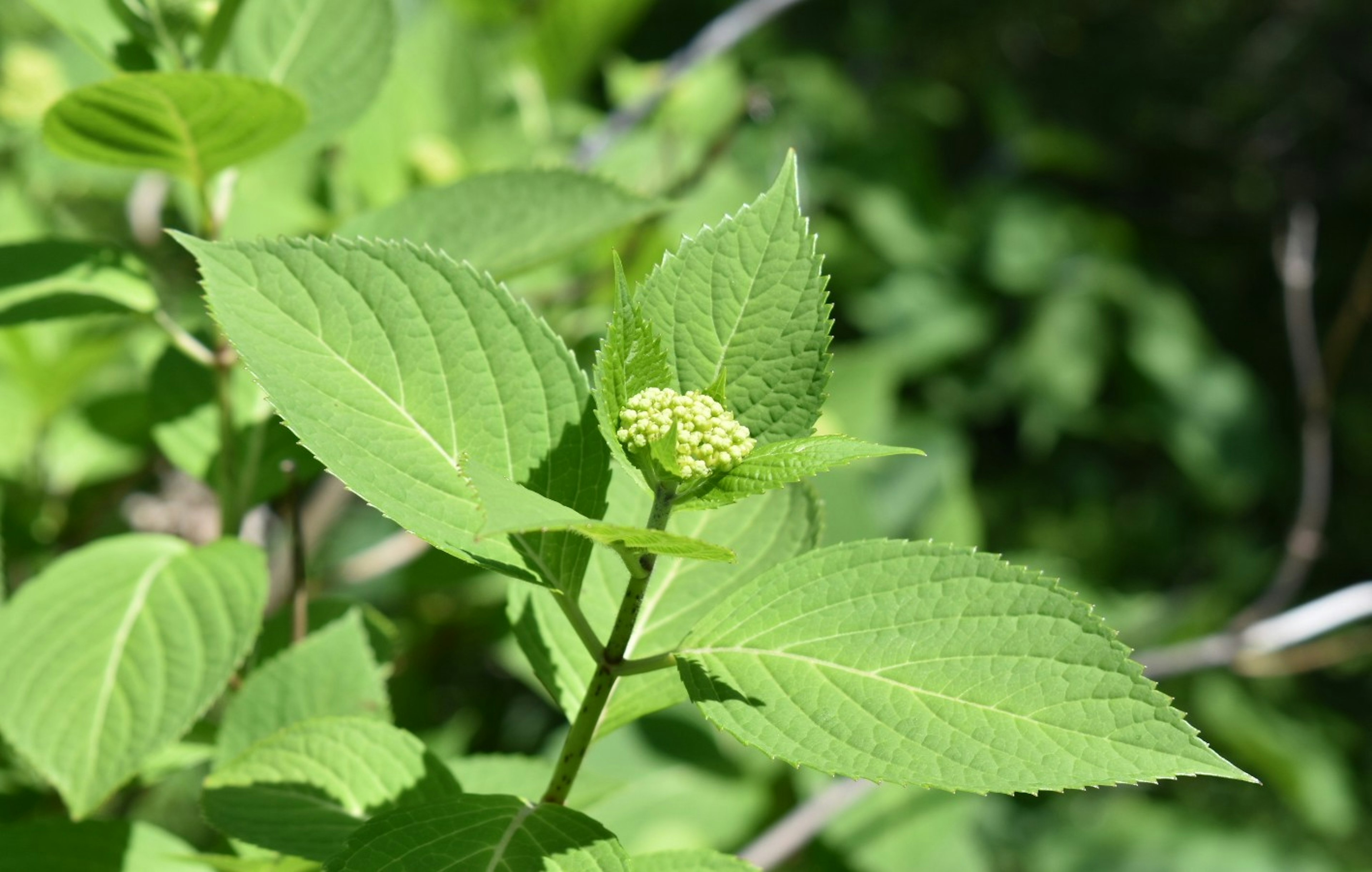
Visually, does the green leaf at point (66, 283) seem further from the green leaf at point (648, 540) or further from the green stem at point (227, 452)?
the green leaf at point (648, 540)

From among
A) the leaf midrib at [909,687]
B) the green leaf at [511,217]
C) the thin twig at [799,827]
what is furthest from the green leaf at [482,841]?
the thin twig at [799,827]

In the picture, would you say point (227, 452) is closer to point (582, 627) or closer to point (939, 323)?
point (582, 627)

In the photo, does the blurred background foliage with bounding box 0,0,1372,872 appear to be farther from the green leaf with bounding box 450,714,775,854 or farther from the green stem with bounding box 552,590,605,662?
the green stem with bounding box 552,590,605,662

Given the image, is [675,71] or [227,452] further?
[675,71]

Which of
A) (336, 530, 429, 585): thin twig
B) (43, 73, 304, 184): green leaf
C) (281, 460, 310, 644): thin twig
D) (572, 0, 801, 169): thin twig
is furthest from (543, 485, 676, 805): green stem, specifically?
(572, 0, 801, 169): thin twig

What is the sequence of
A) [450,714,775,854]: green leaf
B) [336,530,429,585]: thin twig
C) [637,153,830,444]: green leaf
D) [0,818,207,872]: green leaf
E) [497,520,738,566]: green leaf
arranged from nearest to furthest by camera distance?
[497,520,738,566]: green leaf, [637,153,830,444]: green leaf, [0,818,207,872]: green leaf, [336,530,429,585]: thin twig, [450,714,775,854]: green leaf

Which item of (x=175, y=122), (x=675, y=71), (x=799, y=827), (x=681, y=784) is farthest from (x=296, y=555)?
(x=675, y=71)
